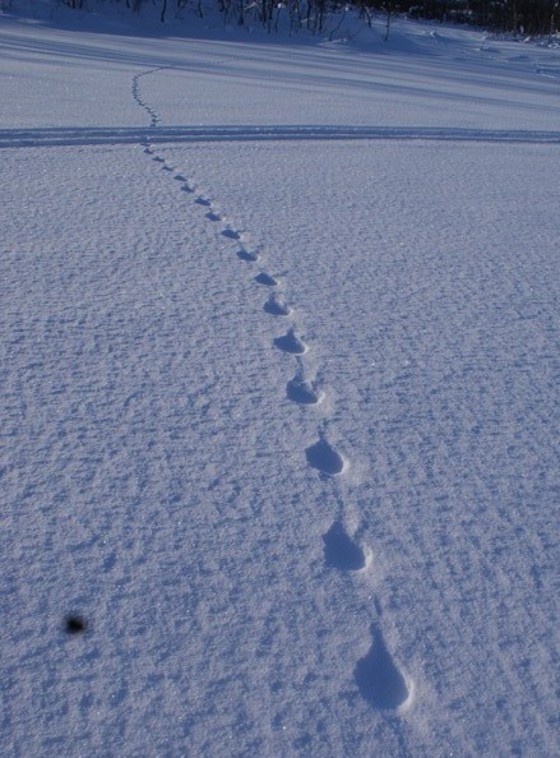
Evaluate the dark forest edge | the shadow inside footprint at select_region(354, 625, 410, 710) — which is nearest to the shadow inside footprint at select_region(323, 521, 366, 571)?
the shadow inside footprint at select_region(354, 625, 410, 710)

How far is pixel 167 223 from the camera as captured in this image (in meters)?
2.79

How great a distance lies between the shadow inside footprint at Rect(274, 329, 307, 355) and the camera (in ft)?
6.41

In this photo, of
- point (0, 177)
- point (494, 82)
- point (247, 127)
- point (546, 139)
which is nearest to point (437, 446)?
point (0, 177)

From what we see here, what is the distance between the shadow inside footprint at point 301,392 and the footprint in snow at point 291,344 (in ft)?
0.49

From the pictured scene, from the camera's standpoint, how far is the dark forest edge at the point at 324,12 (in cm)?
1409

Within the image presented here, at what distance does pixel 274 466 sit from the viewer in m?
1.51

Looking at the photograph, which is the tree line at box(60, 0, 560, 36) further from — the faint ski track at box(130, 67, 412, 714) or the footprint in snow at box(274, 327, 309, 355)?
the footprint in snow at box(274, 327, 309, 355)

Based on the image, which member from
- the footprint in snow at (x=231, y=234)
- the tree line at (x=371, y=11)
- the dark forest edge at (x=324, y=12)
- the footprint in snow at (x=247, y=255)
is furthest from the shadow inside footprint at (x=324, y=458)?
the tree line at (x=371, y=11)

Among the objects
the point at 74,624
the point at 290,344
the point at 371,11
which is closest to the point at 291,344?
the point at 290,344

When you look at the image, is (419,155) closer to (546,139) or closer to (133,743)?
(546,139)

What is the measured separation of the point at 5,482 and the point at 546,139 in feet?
15.0

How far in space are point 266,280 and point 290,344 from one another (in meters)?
0.43

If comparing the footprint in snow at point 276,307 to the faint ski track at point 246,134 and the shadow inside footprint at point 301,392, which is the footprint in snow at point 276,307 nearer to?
the shadow inside footprint at point 301,392

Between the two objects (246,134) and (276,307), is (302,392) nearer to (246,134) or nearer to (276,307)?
(276,307)
